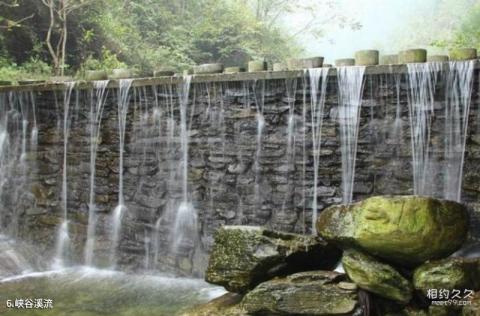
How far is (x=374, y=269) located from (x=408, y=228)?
1.67ft

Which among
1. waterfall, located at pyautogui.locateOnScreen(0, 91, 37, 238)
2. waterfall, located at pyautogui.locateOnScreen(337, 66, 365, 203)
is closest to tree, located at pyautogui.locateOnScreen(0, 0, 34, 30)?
waterfall, located at pyautogui.locateOnScreen(0, 91, 37, 238)

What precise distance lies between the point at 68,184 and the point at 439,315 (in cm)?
618

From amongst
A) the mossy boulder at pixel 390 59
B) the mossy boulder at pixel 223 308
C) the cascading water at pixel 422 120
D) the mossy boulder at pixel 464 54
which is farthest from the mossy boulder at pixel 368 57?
the mossy boulder at pixel 223 308

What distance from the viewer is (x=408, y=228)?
4688mm

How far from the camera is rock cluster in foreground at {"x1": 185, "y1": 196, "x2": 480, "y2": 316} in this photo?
15.1 feet

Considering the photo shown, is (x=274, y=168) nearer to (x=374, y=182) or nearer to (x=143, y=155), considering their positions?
(x=374, y=182)

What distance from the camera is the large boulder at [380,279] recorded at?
4.70 meters

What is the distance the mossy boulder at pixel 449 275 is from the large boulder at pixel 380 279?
134 millimetres

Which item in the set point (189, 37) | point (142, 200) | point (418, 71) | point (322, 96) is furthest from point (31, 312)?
point (189, 37)

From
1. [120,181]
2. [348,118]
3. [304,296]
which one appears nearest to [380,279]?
[304,296]

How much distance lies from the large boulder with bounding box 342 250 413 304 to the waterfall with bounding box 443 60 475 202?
1.67m

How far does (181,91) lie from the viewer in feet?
24.1

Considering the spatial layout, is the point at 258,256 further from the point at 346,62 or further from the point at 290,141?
the point at 346,62

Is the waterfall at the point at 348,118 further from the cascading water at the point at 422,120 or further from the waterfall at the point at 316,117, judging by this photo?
the cascading water at the point at 422,120
